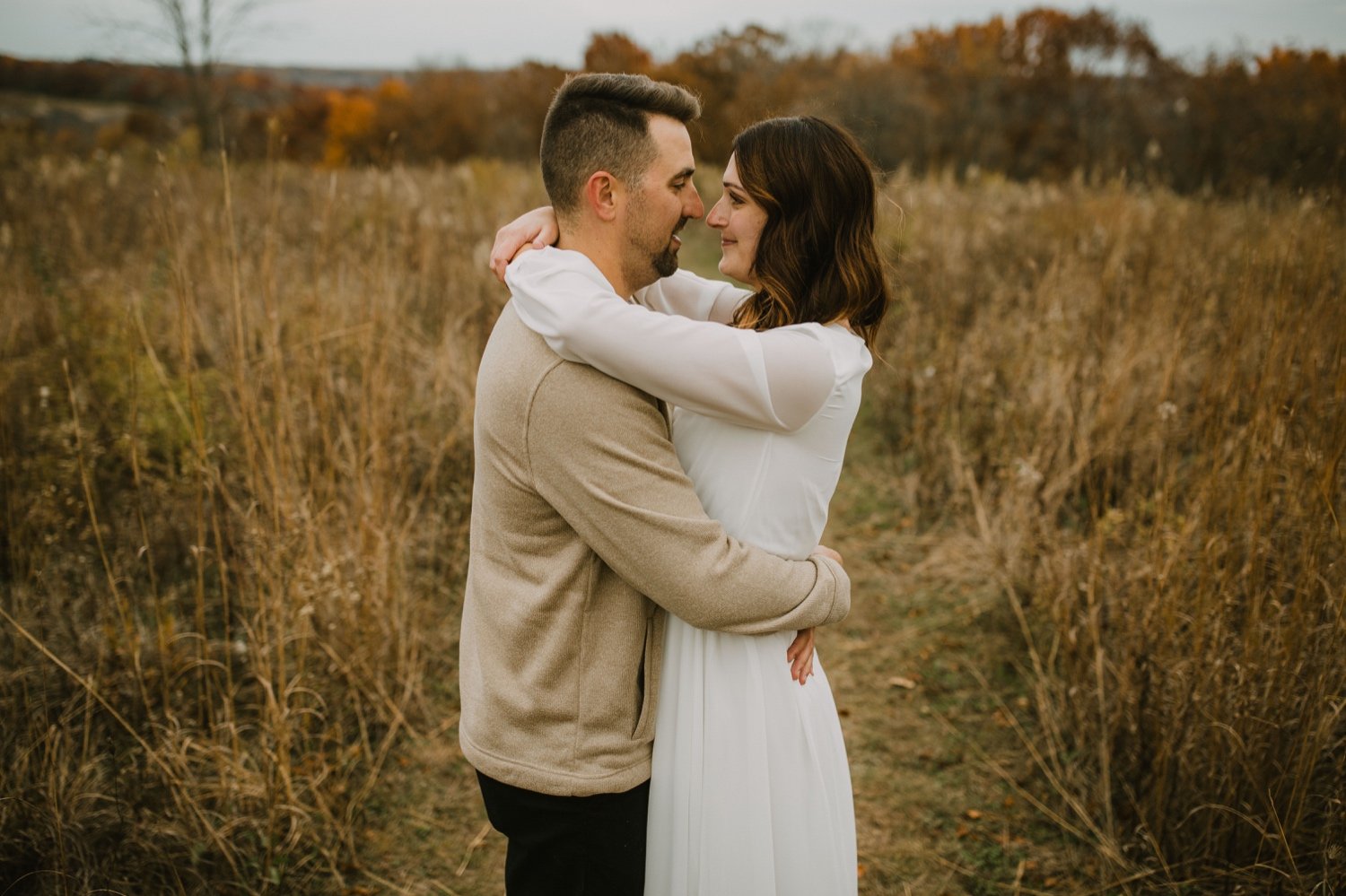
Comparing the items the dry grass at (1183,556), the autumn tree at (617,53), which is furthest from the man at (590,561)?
the autumn tree at (617,53)

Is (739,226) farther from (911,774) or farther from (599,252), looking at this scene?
(911,774)

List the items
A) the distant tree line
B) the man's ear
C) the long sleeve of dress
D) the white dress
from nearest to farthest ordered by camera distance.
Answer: the long sleeve of dress
the white dress
the man's ear
the distant tree line

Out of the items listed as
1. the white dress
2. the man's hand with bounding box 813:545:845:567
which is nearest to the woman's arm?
the white dress

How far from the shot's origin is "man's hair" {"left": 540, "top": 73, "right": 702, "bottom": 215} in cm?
166

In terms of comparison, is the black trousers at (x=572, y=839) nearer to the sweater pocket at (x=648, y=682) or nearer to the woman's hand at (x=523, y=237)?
the sweater pocket at (x=648, y=682)

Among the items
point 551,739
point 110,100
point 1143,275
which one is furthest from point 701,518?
point 110,100

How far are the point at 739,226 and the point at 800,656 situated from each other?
88cm

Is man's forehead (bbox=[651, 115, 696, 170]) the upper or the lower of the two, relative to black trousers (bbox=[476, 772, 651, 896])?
upper

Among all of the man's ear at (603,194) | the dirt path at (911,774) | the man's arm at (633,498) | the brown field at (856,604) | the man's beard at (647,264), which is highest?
the man's ear at (603,194)

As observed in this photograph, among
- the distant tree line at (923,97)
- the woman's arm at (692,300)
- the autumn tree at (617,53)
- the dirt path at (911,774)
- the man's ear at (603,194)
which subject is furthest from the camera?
the autumn tree at (617,53)

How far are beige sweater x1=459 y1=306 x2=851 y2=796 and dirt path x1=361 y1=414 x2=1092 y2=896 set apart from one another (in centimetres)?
145

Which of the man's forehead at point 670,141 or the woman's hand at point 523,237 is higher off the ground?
the man's forehead at point 670,141

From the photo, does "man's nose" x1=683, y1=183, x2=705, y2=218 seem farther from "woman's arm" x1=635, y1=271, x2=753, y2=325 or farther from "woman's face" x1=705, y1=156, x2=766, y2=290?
"woman's arm" x1=635, y1=271, x2=753, y2=325

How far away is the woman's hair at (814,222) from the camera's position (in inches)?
66.5
